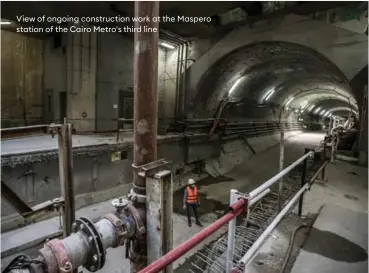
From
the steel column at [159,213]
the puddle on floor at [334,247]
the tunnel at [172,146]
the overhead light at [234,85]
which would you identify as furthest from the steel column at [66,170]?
the overhead light at [234,85]

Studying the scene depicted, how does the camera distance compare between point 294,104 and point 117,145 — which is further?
point 294,104

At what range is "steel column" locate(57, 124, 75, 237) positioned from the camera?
2893 mm

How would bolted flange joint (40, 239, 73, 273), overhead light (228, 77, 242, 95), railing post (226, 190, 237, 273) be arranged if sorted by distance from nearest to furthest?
bolted flange joint (40, 239, 73, 273), railing post (226, 190, 237, 273), overhead light (228, 77, 242, 95)

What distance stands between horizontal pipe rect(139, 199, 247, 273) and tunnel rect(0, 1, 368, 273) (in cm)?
1

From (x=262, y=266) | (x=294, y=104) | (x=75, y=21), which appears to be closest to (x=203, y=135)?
(x=75, y=21)

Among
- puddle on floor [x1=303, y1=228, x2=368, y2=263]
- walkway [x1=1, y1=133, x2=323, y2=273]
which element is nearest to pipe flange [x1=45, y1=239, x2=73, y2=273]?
puddle on floor [x1=303, y1=228, x2=368, y2=263]

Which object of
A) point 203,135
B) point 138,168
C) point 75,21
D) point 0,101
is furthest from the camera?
point 203,135

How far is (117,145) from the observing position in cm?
723

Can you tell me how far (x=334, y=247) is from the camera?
3.08 metres

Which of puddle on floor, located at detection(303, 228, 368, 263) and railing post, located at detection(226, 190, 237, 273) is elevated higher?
railing post, located at detection(226, 190, 237, 273)

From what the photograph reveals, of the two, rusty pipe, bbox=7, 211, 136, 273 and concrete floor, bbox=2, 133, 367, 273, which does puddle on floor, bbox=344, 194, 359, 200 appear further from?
rusty pipe, bbox=7, 211, 136, 273

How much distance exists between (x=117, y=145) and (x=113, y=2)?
406 cm

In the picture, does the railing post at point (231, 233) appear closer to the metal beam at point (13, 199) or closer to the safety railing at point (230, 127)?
the metal beam at point (13, 199)

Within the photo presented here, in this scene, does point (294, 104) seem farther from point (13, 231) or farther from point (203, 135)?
point (13, 231)
